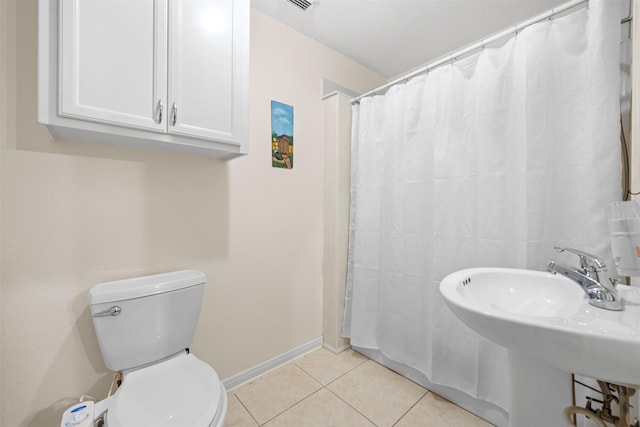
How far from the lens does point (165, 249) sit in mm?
1393

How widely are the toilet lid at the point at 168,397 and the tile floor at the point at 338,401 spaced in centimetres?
51

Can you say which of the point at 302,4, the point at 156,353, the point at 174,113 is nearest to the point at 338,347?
the point at 156,353

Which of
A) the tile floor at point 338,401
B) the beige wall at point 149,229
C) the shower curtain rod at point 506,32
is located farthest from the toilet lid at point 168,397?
the shower curtain rod at point 506,32

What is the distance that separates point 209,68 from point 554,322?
1538mm

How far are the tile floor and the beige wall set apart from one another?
198 mm

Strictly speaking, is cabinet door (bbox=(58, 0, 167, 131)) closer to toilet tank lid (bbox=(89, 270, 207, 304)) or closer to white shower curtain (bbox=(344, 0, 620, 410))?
toilet tank lid (bbox=(89, 270, 207, 304))

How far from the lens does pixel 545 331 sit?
0.59m

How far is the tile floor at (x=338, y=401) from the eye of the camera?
1.38 m

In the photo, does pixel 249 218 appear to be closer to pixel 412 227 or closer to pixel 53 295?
pixel 53 295

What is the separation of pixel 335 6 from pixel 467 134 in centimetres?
115

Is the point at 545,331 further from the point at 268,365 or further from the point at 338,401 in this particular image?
the point at 268,365

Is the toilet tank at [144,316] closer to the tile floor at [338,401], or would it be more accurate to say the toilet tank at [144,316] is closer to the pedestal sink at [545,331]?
the tile floor at [338,401]

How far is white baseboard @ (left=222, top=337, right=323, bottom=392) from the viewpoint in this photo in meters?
1.63

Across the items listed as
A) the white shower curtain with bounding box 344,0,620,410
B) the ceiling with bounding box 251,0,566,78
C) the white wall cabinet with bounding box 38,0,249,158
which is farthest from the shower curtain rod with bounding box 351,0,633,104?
the white wall cabinet with bounding box 38,0,249,158
